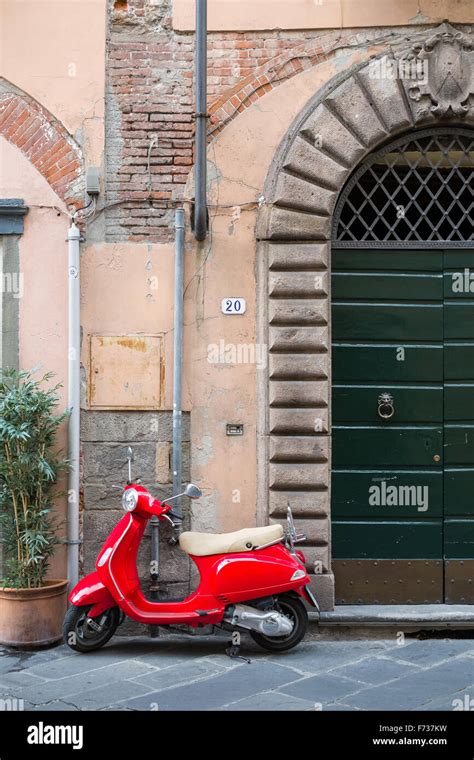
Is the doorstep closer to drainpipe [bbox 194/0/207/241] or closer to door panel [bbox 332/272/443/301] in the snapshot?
door panel [bbox 332/272/443/301]

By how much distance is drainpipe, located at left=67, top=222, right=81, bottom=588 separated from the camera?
6.66 m

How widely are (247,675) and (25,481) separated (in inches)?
77.1

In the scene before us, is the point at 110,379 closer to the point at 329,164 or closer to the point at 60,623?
the point at 60,623

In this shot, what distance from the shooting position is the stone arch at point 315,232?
6.64 metres

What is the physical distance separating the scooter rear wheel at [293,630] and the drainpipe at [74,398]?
1457 millimetres

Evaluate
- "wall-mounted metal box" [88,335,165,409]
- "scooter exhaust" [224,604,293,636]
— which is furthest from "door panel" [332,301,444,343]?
"scooter exhaust" [224,604,293,636]

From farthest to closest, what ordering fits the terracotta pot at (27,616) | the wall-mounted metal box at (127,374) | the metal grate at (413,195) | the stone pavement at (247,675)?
the metal grate at (413,195) → the wall-mounted metal box at (127,374) → the terracotta pot at (27,616) → the stone pavement at (247,675)

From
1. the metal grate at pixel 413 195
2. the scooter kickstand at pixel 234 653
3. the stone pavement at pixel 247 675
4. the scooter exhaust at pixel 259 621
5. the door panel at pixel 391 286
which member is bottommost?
the stone pavement at pixel 247 675

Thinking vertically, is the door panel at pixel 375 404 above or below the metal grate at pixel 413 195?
below

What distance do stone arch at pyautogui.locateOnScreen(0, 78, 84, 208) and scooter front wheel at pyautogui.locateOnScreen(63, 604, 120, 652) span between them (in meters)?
2.89

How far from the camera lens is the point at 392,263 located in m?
6.86

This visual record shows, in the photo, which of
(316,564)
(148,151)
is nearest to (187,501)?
(316,564)

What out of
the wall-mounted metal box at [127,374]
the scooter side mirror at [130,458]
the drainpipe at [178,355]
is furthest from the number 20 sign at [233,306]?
the scooter side mirror at [130,458]

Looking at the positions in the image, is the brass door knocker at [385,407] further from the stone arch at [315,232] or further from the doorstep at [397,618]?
the doorstep at [397,618]
